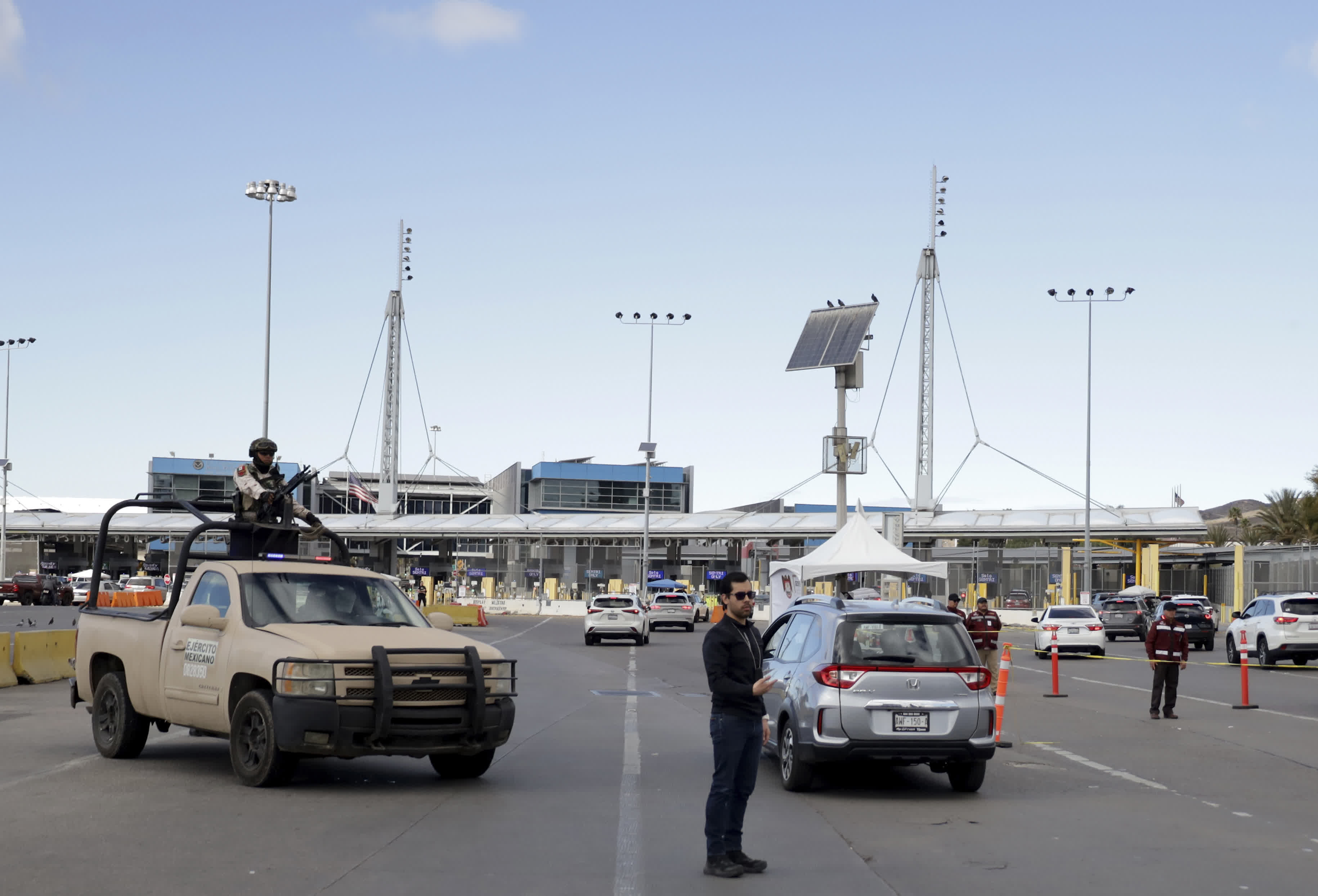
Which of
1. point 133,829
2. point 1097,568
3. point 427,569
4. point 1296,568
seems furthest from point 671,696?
point 427,569

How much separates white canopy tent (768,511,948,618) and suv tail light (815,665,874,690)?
748 inches

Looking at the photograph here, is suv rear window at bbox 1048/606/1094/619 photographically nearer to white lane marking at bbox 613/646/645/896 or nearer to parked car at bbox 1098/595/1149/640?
parked car at bbox 1098/595/1149/640

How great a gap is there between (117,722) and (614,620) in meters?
28.6

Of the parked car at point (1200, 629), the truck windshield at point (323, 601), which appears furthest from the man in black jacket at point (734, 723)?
the parked car at point (1200, 629)

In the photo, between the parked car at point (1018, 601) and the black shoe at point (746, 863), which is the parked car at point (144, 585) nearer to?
the parked car at point (1018, 601)

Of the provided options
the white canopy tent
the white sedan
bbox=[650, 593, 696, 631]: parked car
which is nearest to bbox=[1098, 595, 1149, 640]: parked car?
the white sedan

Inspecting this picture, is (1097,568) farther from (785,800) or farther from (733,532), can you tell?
(785,800)

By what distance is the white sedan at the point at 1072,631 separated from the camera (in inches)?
1433

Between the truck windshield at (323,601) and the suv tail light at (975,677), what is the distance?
4572mm

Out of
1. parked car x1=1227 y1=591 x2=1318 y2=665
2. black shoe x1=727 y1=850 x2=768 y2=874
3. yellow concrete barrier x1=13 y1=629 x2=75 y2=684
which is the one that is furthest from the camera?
parked car x1=1227 y1=591 x2=1318 y2=665

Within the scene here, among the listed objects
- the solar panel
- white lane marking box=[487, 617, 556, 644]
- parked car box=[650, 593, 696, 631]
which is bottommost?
white lane marking box=[487, 617, 556, 644]

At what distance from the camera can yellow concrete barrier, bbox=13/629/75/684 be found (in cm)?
2184

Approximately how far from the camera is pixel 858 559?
105ft

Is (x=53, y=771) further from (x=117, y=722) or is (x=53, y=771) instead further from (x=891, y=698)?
(x=891, y=698)
